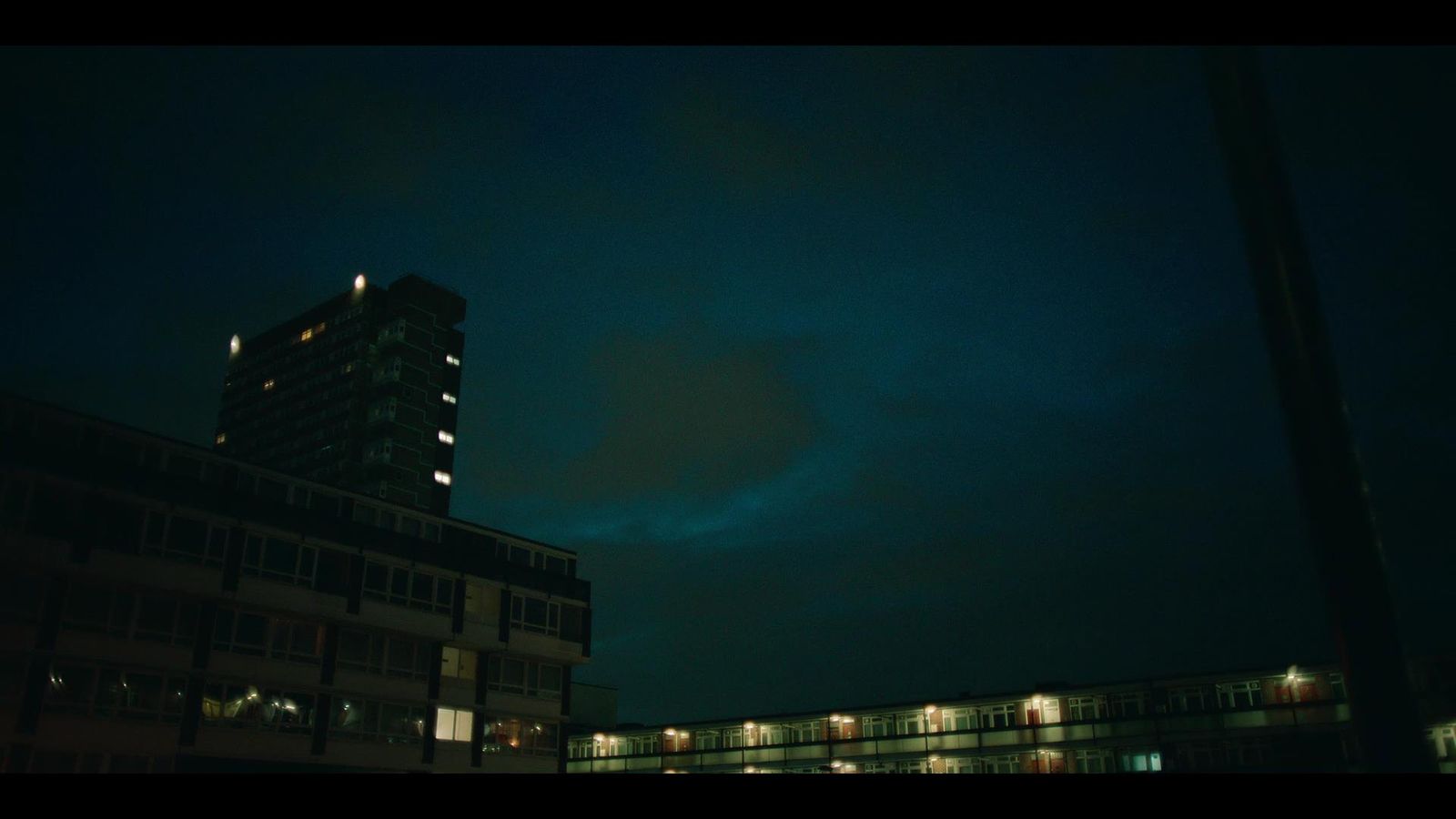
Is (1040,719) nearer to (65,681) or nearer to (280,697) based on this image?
(280,697)

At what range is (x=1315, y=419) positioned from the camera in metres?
13.0

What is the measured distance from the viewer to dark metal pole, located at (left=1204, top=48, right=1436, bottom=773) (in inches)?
455

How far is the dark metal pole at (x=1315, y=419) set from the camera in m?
11.5

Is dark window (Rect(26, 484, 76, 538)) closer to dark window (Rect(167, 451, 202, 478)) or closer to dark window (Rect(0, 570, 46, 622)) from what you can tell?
dark window (Rect(0, 570, 46, 622))

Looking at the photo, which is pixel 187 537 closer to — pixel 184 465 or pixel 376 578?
pixel 184 465

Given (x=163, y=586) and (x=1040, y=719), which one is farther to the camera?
(x=1040, y=719)

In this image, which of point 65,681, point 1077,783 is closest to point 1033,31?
point 1077,783

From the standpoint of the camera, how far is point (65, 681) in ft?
124

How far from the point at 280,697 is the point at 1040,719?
1875 inches

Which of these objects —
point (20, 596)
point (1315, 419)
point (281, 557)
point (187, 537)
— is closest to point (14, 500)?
point (20, 596)

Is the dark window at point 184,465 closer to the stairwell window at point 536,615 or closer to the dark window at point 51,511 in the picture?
the dark window at point 51,511

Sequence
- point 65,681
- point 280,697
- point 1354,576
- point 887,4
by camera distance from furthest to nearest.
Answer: point 280,697 → point 65,681 → point 1354,576 → point 887,4

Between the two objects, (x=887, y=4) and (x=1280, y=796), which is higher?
(x=887, y=4)

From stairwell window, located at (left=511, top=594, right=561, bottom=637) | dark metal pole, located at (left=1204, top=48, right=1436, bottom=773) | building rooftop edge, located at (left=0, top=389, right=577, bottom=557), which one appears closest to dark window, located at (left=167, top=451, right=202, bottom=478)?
building rooftop edge, located at (left=0, top=389, right=577, bottom=557)
